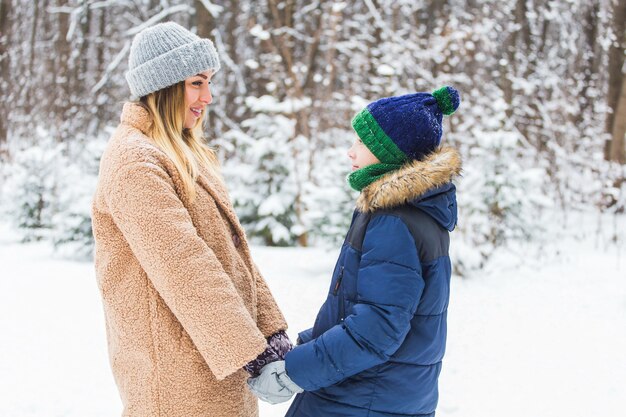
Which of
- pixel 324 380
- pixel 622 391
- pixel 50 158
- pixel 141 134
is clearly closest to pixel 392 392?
pixel 324 380

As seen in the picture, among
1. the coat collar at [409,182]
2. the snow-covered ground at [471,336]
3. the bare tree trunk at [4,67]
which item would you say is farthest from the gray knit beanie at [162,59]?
the bare tree trunk at [4,67]

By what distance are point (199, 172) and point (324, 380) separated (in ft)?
2.56

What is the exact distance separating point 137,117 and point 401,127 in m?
0.85

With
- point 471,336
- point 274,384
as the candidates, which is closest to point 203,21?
point 471,336

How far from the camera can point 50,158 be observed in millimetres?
8961

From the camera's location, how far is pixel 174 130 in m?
1.89

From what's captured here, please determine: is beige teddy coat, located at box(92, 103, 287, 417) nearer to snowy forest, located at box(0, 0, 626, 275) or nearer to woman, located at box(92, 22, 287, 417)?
woman, located at box(92, 22, 287, 417)

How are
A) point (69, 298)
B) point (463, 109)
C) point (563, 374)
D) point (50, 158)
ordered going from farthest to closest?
point (463, 109)
point (50, 158)
point (69, 298)
point (563, 374)

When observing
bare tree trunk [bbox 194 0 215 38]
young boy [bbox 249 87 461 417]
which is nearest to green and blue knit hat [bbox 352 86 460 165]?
young boy [bbox 249 87 461 417]

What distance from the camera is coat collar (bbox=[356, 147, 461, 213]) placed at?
1659 millimetres

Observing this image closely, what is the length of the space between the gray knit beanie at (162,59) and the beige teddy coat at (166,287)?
9 cm

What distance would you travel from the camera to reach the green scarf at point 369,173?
1.79 meters

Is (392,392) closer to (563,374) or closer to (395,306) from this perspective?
(395,306)

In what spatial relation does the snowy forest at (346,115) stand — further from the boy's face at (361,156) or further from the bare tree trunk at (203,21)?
the boy's face at (361,156)
